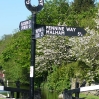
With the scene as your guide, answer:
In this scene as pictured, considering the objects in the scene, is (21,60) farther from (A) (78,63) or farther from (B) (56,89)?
(A) (78,63)

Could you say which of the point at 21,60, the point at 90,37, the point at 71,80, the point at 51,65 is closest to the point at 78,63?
the point at 71,80

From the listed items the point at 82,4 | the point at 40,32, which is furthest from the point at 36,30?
the point at 82,4

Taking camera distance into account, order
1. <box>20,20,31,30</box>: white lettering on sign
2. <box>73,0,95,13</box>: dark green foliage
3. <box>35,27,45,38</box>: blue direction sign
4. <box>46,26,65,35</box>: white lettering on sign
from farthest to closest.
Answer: <box>73,0,95,13</box>: dark green foliage, <box>20,20,31,30</box>: white lettering on sign, <box>46,26,65,35</box>: white lettering on sign, <box>35,27,45,38</box>: blue direction sign

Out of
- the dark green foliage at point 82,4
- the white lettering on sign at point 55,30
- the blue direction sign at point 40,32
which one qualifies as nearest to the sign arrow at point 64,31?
the white lettering on sign at point 55,30

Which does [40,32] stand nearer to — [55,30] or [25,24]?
[55,30]

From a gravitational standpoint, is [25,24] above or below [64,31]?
above

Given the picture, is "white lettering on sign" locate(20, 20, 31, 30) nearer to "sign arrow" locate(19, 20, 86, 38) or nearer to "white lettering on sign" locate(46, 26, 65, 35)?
"sign arrow" locate(19, 20, 86, 38)

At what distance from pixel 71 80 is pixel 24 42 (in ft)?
62.9

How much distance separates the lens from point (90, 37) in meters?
33.9

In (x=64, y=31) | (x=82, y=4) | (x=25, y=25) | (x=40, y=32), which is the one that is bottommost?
(x=40, y=32)

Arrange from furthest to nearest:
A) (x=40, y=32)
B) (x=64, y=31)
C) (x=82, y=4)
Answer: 1. (x=82, y=4)
2. (x=64, y=31)
3. (x=40, y=32)

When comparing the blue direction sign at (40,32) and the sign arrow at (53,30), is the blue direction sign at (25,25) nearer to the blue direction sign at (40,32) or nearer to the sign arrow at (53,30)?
the sign arrow at (53,30)

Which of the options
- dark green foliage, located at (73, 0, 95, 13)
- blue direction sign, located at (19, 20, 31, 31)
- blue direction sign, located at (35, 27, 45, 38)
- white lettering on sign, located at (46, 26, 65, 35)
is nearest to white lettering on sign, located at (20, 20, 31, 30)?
blue direction sign, located at (19, 20, 31, 31)

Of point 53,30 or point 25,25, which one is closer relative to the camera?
point 53,30
